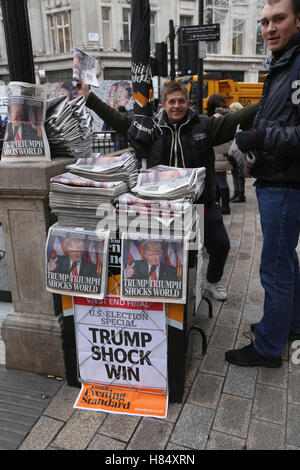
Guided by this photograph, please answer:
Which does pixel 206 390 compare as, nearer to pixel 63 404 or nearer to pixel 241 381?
pixel 241 381

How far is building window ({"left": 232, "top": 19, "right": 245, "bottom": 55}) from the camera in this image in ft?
97.1

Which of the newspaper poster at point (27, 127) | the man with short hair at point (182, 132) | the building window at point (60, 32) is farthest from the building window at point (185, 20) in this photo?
the newspaper poster at point (27, 127)

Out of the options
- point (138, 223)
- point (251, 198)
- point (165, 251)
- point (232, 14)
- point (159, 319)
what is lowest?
point (251, 198)

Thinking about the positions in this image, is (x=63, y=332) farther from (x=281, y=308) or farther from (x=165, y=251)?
(x=281, y=308)

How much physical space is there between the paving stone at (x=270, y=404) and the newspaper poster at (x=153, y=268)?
87 cm

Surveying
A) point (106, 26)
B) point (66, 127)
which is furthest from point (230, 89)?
point (106, 26)

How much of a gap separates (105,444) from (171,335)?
697 mm

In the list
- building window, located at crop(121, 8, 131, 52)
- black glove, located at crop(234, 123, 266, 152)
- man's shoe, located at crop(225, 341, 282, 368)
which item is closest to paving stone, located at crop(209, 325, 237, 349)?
man's shoe, located at crop(225, 341, 282, 368)

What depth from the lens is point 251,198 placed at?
7.92 metres

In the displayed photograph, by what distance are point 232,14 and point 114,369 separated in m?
32.9

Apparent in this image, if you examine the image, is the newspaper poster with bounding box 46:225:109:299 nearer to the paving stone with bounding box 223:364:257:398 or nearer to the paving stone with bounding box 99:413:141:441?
the paving stone with bounding box 99:413:141:441

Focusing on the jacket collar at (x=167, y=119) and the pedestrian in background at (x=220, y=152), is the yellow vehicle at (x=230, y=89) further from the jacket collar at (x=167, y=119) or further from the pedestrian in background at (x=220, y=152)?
the jacket collar at (x=167, y=119)

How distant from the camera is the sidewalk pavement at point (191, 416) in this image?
209cm
